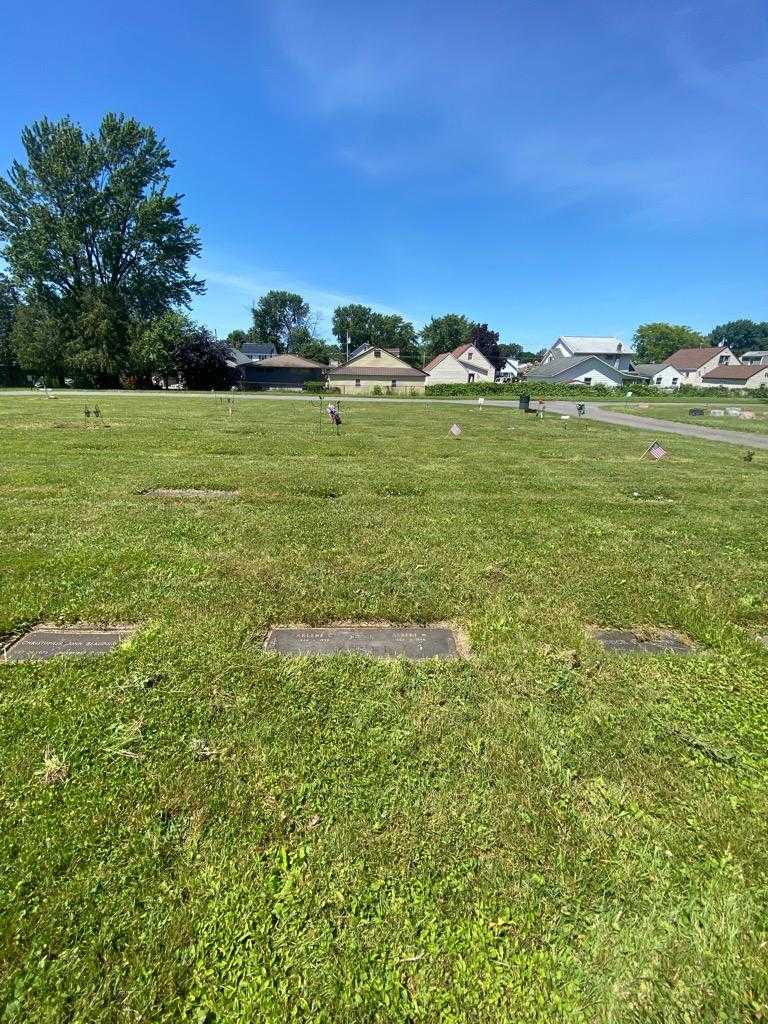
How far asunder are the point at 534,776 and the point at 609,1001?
80 cm

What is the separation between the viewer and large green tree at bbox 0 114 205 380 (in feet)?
128

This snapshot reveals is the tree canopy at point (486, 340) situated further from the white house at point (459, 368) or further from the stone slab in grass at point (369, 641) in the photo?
the stone slab in grass at point (369, 641)

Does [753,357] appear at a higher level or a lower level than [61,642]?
higher

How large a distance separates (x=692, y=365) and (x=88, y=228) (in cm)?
7627

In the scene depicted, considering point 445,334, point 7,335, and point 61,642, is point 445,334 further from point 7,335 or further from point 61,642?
point 61,642

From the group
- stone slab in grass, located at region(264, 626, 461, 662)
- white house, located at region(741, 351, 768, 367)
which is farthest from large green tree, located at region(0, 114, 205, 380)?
white house, located at region(741, 351, 768, 367)

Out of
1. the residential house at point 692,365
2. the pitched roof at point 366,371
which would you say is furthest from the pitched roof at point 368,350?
the residential house at point 692,365

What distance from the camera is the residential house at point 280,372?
56562 millimetres

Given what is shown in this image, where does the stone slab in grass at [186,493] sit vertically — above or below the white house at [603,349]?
below

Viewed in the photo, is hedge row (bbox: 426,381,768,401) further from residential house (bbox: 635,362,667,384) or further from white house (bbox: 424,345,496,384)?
residential house (bbox: 635,362,667,384)

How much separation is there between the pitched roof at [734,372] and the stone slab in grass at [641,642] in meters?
81.5

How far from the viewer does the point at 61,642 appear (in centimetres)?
310

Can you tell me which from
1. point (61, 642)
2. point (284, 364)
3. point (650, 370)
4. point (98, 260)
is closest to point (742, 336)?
point (650, 370)

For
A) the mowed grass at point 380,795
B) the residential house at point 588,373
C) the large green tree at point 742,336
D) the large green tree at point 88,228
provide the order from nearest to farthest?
the mowed grass at point 380,795, the large green tree at point 88,228, the residential house at point 588,373, the large green tree at point 742,336
